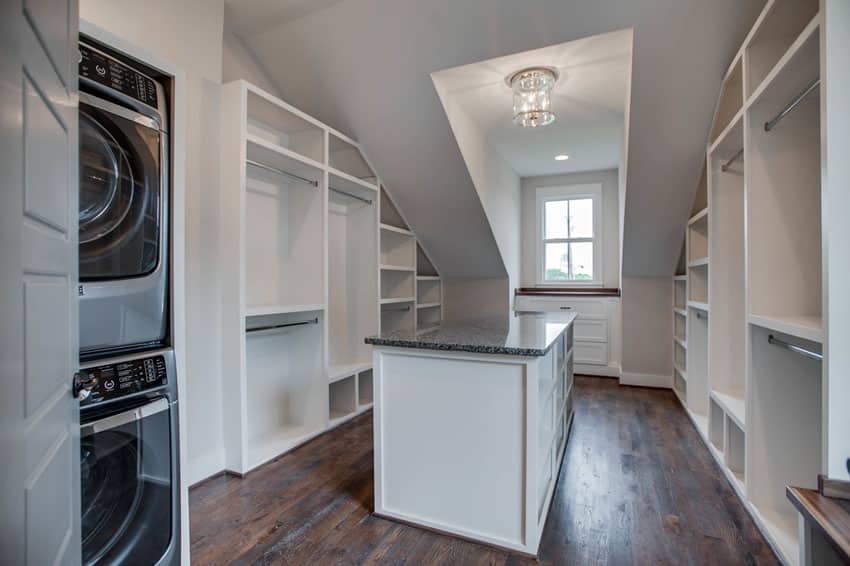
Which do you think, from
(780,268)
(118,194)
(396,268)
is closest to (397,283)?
(396,268)

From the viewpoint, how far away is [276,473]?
7.85 ft

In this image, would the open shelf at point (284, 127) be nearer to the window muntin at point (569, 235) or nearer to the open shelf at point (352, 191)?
the open shelf at point (352, 191)

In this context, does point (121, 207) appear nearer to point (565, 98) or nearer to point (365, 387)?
point (365, 387)

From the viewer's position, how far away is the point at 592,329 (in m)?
4.84

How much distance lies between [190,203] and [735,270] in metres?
3.10

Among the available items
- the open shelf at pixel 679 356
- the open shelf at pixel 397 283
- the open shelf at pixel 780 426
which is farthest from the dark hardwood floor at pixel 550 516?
the open shelf at pixel 397 283

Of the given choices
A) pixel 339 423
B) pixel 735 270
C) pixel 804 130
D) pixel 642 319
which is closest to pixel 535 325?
pixel 735 270

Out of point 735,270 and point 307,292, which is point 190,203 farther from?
point 735,270

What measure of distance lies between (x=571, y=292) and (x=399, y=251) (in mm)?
2068

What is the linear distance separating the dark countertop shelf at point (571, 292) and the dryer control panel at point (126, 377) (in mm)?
4286

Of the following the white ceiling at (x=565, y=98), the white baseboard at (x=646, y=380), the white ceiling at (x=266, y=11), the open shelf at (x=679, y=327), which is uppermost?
the white ceiling at (x=266, y=11)

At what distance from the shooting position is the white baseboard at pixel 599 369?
478 centimetres

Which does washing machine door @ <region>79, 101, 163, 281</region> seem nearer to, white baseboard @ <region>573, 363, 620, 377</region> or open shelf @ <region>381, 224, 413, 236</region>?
open shelf @ <region>381, 224, 413, 236</region>

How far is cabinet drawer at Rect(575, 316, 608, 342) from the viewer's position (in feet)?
15.7
